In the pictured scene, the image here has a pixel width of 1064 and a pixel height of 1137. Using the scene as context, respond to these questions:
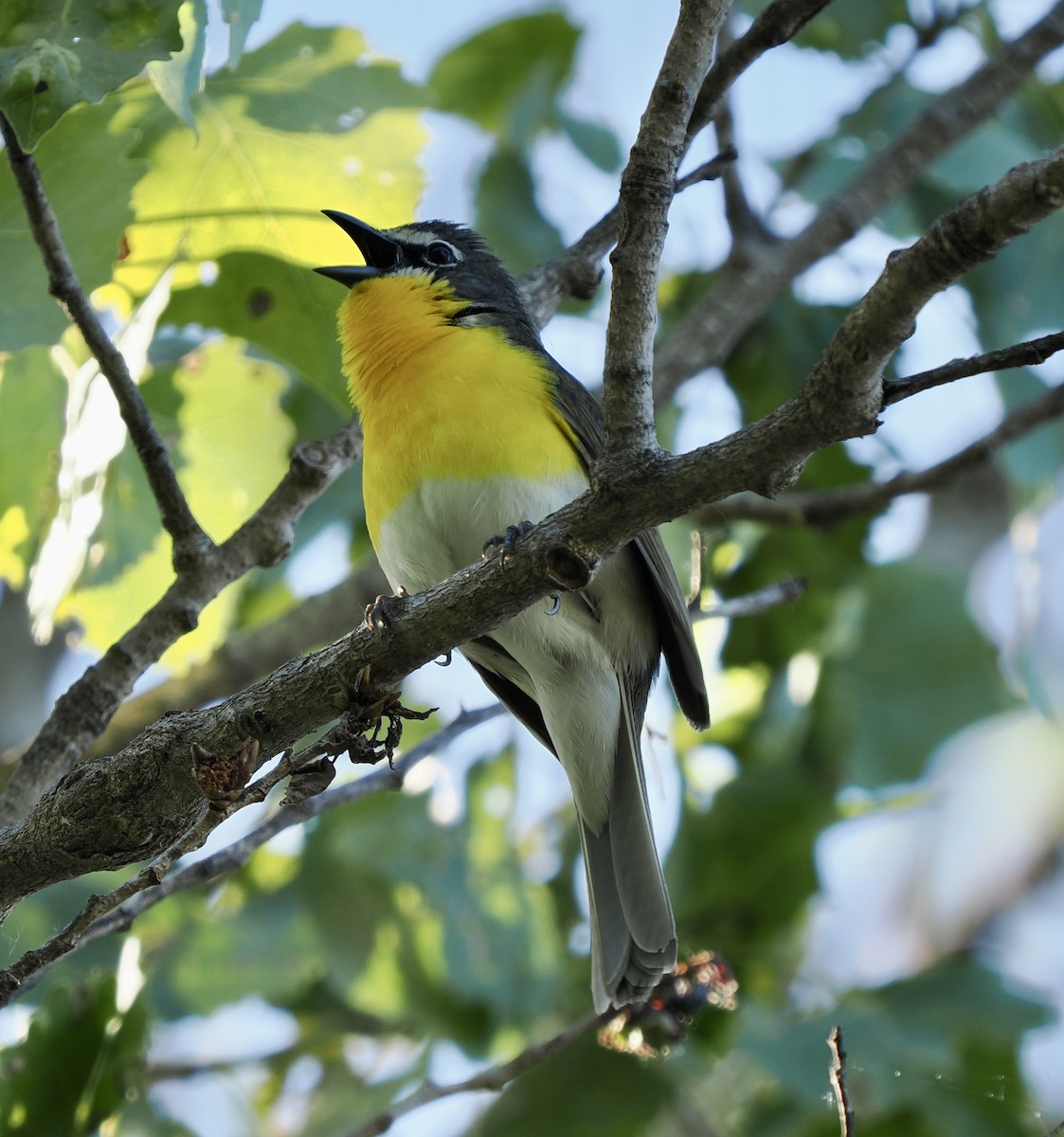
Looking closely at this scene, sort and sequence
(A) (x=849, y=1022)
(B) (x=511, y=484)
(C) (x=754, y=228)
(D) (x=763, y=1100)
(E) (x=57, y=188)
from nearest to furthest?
(E) (x=57, y=188) < (B) (x=511, y=484) < (A) (x=849, y=1022) < (D) (x=763, y=1100) < (C) (x=754, y=228)

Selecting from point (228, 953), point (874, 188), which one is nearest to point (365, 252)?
point (874, 188)

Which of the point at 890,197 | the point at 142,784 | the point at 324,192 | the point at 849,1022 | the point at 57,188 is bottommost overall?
the point at 849,1022

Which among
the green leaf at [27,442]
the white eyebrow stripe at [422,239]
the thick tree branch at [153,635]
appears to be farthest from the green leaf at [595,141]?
the green leaf at [27,442]

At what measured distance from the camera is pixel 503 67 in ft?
20.6

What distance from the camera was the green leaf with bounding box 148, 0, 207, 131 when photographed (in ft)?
9.42

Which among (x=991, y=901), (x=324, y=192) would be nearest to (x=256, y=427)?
(x=324, y=192)

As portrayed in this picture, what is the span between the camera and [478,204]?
591 cm

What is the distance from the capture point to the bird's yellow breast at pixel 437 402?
415 centimetres

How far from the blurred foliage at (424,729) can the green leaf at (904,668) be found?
14 mm

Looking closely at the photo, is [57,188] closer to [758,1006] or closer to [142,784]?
[142,784]

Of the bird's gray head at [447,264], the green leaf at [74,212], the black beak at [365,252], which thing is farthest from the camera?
the bird's gray head at [447,264]

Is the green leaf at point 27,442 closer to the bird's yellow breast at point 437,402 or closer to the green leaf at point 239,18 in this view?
the bird's yellow breast at point 437,402

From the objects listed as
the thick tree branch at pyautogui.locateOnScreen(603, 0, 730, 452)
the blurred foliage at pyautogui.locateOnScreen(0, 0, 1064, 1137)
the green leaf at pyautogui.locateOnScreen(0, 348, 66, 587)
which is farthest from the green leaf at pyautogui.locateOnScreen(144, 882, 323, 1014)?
the thick tree branch at pyautogui.locateOnScreen(603, 0, 730, 452)

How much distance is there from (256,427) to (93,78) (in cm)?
246
